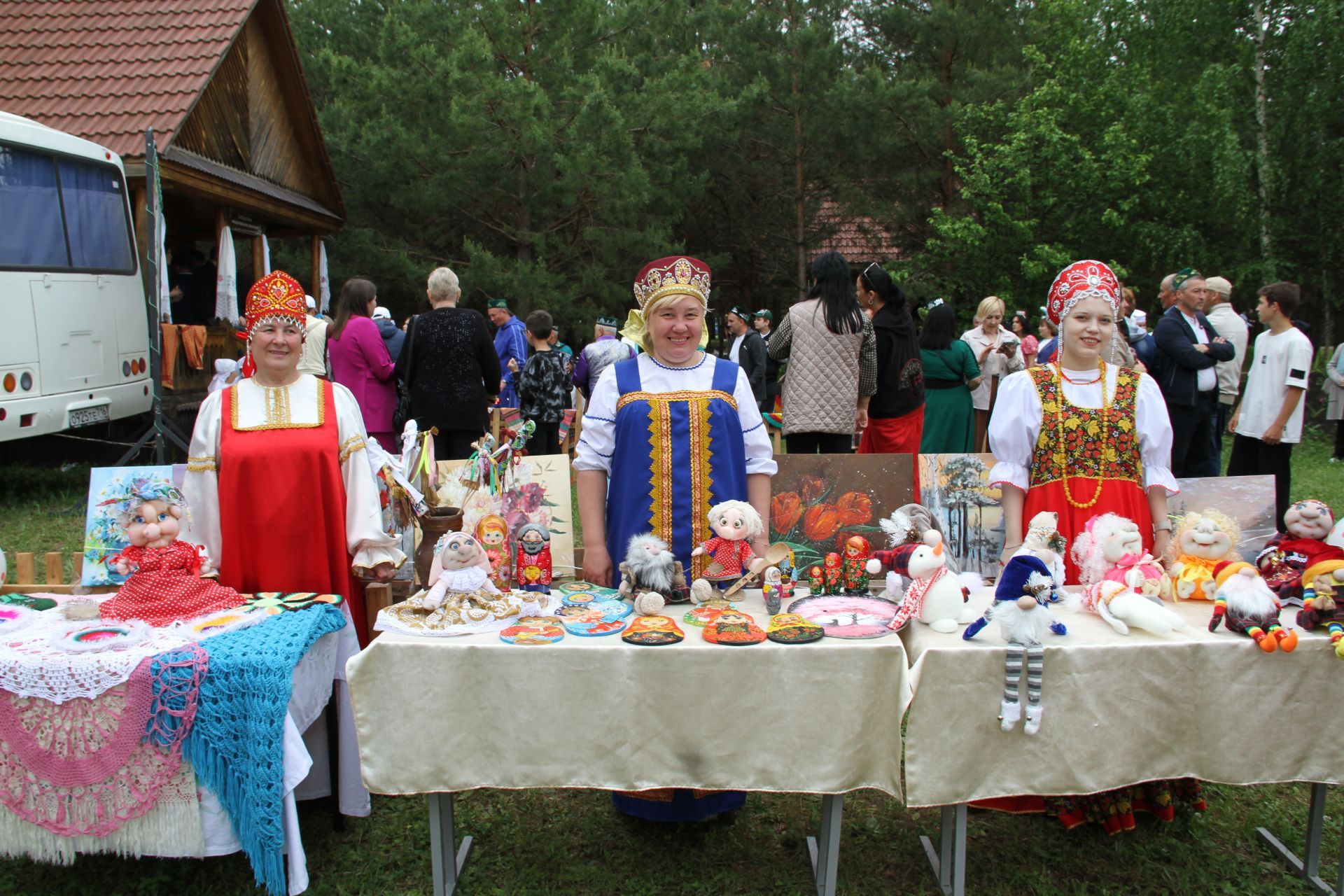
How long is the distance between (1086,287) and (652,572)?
170cm

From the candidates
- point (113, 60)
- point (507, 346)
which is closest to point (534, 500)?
point (507, 346)

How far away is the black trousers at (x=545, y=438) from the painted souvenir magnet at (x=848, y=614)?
4.25m

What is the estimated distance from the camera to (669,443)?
281 centimetres

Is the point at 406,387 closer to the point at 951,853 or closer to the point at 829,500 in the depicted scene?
the point at 829,500

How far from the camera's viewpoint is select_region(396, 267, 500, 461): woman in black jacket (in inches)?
214

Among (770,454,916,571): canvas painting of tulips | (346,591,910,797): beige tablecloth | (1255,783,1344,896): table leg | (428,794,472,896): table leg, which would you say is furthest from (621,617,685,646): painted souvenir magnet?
(1255,783,1344,896): table leg

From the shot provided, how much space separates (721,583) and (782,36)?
52.4ft

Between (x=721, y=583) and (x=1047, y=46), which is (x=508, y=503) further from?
(x=1047, y=46)

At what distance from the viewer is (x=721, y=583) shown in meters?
2.78

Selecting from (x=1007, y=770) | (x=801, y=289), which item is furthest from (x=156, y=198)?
(x=801, y=289)

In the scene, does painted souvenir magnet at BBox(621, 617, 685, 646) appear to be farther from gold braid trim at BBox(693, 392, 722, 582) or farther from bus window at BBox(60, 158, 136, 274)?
bus window at BBox(60, 158, 136, 274)

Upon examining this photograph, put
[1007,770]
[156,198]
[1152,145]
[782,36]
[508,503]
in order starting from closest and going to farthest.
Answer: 1. [1007,770]
2. [508,503]
3. [156,198]
4. [1152,145]
5. [782,36]

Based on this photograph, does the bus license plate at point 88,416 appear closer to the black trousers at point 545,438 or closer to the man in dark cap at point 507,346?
the man in dark cap at point 507,346

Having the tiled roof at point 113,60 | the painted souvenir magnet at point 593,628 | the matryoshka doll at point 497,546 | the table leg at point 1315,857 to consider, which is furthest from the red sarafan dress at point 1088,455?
the tiled roof at point 113,60
